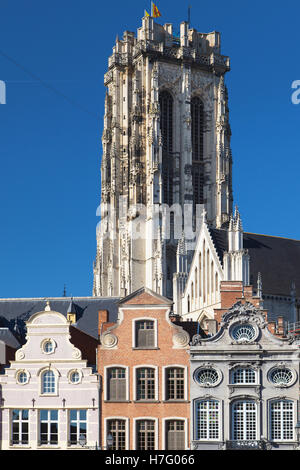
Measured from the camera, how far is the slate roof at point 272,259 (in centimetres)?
7325

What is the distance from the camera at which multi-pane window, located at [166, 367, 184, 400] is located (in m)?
39.6

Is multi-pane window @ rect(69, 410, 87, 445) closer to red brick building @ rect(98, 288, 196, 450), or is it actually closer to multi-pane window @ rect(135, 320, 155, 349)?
red brick building @ rect(98, 288, 196, 450)

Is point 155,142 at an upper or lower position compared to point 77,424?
upper

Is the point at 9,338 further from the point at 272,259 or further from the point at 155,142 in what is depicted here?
the point at 155,142

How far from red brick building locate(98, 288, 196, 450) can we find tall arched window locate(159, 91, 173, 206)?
6767 cm

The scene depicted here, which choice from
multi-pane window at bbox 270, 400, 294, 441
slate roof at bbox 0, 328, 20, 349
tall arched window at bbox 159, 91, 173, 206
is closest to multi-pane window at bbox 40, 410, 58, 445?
slate roof at bbox 0, 328, 20, 349

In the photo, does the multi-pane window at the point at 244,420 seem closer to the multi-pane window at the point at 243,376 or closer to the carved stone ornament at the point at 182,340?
the multi-pane window at the point at 243,376

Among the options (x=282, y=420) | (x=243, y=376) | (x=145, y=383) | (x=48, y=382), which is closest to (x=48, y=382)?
(x=48, y=382)

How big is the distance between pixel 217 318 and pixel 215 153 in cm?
6743

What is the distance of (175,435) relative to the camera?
39.2 m

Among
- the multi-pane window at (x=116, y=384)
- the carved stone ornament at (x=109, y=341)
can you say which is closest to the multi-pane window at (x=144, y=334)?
the carved stone ornament at (x=109, y=341)

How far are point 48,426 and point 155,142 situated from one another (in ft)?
230

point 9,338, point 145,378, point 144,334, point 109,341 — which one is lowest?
point 145,378
